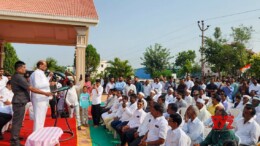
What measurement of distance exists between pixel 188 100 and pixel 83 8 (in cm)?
493

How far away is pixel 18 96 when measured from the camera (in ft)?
15.5

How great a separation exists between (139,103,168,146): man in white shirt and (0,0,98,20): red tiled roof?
5749 mm

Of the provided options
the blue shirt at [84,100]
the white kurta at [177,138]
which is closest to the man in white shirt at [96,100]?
the blue shirt at [84,100]

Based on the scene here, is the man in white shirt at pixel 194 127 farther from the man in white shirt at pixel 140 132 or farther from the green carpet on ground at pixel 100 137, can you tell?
the green carpet on ground at pixel 100 137

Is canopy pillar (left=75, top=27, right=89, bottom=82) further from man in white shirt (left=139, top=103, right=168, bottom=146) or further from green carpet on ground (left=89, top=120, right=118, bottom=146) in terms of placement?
man in white shirt (left=139, top=103, right=168, bottom=146)

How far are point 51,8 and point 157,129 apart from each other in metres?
6.95

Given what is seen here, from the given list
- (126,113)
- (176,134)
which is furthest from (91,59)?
(176,134)

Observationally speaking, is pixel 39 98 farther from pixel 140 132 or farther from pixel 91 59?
pixel 91 59

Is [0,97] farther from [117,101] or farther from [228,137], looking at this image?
[228,137]

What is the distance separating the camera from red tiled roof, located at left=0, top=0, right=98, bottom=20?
32.3 feet

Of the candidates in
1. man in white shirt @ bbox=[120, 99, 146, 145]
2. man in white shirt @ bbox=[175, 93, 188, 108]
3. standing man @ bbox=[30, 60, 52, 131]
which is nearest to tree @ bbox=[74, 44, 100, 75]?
man in white shirt @ bbox=[175, 93, 188, 108]

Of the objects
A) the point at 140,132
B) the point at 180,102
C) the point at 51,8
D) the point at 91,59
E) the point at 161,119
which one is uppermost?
the point at 91,59

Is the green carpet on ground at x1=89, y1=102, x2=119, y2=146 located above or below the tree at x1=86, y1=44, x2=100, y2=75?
below

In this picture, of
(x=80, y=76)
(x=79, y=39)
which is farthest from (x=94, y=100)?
(x=79, y=39)
